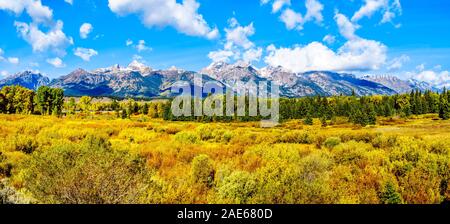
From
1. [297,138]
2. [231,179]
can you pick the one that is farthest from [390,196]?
[297,138]

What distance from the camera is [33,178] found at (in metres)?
8.48

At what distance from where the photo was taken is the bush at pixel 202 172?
1059 cm

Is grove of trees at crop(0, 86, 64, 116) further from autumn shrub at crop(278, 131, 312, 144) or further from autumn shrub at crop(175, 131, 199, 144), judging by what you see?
autumn shrub at crop(278, 131, 312, 144)

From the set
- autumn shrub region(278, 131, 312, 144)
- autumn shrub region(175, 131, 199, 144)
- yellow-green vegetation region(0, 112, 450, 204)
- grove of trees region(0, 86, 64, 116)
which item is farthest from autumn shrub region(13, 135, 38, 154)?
grove of trees region(0, 86, 64, 116)

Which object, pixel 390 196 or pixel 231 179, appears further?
pixel 231 179

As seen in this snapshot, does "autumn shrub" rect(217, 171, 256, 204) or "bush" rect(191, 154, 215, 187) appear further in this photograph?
"bush" rect(191, 154, 215, 187)

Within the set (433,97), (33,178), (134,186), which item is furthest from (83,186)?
(433,97)

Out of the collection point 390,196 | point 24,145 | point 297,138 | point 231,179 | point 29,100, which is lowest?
point 390,196

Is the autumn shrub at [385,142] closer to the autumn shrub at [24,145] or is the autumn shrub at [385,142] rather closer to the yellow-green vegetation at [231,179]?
the yellow-green vegetation at [231,179]

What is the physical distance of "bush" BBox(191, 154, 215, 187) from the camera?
10594mm

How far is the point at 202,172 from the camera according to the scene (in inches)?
429

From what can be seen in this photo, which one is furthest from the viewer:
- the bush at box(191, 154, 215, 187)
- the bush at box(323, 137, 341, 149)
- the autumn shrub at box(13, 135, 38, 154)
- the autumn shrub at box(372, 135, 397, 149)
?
the bush at box(323, 137, 341, 149)

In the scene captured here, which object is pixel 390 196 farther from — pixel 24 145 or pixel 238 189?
pixel 24 145

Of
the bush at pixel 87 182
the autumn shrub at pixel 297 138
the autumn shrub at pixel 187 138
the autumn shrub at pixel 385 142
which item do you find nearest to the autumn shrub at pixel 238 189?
the bush at pixel 87 182
